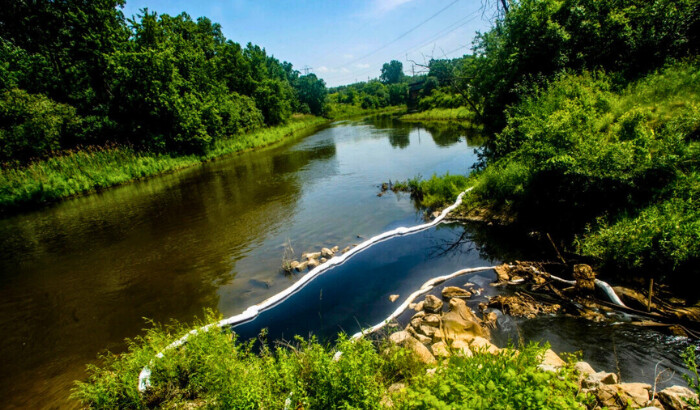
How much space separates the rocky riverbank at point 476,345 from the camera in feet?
10.0

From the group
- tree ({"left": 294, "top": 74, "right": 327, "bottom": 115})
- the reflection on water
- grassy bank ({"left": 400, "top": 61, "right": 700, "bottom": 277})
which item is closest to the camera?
grassy bank ({"left": 400, "top": 61, "right": 700, "bottom": 277})

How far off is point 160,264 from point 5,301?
362 centimetres

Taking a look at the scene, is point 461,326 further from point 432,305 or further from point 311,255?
point 311,255

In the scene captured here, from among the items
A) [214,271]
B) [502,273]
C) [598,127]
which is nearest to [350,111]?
[598,127]

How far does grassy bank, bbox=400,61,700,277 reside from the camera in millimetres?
5336

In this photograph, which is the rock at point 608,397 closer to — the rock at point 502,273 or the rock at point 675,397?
the rock at point 675,397

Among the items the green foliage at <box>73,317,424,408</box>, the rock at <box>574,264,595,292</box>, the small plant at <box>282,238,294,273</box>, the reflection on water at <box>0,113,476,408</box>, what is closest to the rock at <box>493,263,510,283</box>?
the rock at <box>574,264,595,292</box>

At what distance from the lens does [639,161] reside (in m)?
5.99

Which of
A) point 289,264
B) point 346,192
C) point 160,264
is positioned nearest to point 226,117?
point 346,192

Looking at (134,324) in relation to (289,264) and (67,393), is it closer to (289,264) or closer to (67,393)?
(67,393)

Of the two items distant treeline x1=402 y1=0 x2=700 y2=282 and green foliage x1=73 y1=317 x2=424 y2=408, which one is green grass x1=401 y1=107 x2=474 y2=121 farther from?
green foliage x1=73 y1=317 x2=424 y2=408

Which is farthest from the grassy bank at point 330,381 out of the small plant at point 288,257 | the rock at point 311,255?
the rock at point 311,255

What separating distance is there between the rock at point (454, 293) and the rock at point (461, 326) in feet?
2.65

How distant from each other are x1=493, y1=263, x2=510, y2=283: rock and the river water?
9.9 inches
